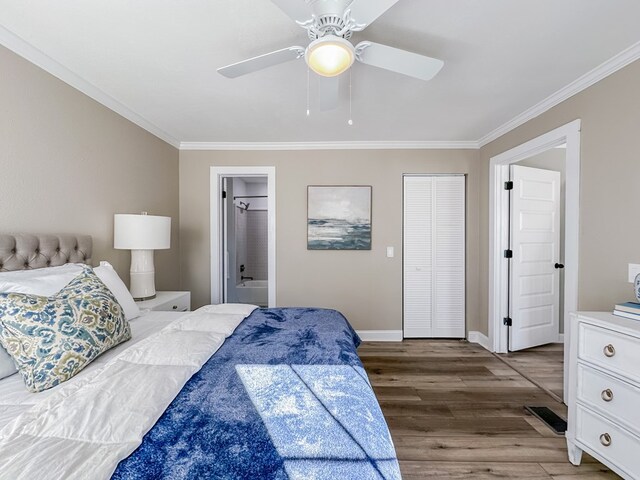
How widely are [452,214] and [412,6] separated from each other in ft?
8.40

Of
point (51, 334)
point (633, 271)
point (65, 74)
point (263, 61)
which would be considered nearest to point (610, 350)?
point (633, 271)

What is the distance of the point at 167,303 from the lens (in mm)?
2465

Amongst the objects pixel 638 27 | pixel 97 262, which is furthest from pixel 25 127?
pixel 638 27

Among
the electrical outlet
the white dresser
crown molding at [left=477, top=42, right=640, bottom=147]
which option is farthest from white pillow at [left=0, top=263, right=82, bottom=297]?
crown molding at [left=477, top=42, right=640, bottom=147]

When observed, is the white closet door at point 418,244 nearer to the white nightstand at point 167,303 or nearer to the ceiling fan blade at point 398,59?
the ceiling fan blade at point 398,59

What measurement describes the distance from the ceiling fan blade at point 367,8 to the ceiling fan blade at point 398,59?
13 cm

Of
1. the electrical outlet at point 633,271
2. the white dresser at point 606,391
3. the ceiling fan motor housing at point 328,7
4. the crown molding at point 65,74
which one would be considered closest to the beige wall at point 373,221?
the crown molding at point 65,74

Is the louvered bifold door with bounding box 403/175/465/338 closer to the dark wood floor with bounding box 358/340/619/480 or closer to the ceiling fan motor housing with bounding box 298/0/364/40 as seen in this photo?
the dark wood floor with bounding box 358/340/619/480

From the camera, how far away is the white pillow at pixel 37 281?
52.5 inches

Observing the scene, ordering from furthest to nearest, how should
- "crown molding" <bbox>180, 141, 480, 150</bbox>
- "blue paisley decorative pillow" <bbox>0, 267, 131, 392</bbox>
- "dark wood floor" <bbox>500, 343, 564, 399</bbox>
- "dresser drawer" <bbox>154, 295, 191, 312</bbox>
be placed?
"crown molding" <bbox>180, 141, 480, 150</bbox> → "dark wood floor" <bbox>500, 343, 564, 399</bbox> → "dresser drawer" <bbox>154, 295, 191, 312</bbox> → "blue paisley decorative pillow" <bbox>0, 267, 131, 392</bbox>

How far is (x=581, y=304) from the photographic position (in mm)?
2094

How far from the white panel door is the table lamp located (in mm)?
3529

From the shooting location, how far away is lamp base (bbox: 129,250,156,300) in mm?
2447

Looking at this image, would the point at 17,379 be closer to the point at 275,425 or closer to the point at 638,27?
the point at 275,425
